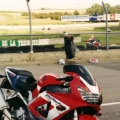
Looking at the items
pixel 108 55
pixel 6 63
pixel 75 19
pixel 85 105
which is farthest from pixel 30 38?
pixel 85 105

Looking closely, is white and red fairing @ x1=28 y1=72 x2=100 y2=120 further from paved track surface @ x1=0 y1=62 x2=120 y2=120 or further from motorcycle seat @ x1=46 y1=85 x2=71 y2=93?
paved track surface @ x1=0 y1=62 x2=120 y2=120

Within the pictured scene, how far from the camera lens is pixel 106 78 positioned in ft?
39.5

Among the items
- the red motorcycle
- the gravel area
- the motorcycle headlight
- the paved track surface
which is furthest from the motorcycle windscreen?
the gravel area

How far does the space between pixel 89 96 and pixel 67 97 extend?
0.27 metres

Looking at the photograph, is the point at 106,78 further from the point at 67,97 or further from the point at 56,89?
the point at 67,97

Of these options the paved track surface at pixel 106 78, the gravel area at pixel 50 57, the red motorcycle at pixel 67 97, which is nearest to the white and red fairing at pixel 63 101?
the red motorcycle at pixel 67 97

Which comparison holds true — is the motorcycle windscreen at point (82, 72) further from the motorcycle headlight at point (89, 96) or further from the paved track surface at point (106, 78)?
the paved track surface at point (106, 78)

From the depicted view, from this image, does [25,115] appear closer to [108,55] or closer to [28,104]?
[28,104]

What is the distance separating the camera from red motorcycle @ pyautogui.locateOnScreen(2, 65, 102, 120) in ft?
15.6

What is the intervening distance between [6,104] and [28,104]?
59 cm

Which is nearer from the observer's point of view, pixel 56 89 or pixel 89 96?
pixel 89 96

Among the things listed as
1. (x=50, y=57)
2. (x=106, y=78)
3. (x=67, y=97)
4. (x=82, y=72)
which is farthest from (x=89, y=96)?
(x=50, y=57)

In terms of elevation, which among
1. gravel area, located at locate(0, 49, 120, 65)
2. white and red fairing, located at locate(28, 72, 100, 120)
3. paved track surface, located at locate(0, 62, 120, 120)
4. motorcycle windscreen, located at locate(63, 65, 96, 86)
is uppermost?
motorcycle windscreen, located at locate(63, 65, 96, 86)

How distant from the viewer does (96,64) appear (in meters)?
15.6
